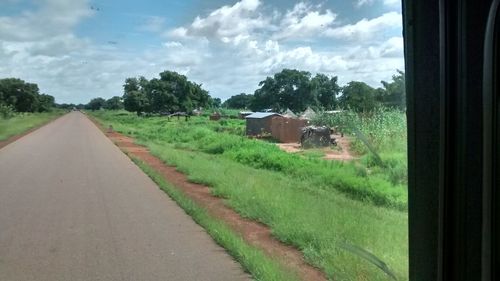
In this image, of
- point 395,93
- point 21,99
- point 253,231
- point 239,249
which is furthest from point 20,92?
point 395,93

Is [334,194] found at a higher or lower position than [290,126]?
lower

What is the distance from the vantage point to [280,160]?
55.2ft

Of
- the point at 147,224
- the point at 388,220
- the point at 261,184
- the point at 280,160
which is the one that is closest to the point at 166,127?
the point at 280,160

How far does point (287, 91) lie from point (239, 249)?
2.96 meters

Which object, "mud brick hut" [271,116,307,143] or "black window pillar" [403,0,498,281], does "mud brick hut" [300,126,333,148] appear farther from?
"black window pillar" [403,0,498,281]

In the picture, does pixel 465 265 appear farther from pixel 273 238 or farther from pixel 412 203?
pixel 273 238

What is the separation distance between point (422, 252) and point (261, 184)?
33.2ft

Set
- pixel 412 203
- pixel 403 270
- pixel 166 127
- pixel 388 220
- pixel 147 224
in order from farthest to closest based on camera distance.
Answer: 1. pixel 166 127
2. pixel 147 224
3. pixel 388 220
4. pixel 403 270
5. pixel 412 203

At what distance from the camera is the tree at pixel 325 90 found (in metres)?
3.50

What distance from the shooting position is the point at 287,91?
161 inches

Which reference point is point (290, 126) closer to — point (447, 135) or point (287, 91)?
point (287, 91)

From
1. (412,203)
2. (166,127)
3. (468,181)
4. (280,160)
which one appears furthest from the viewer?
(166,127)

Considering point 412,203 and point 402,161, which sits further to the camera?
point 402,161

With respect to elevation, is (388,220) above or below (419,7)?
below
